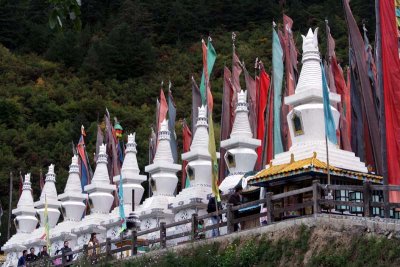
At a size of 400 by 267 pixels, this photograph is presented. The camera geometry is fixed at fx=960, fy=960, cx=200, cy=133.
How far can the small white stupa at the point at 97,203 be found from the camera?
3378cm

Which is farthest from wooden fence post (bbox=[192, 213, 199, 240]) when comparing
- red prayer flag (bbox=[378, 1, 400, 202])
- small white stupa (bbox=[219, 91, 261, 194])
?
red prayer flag (bbox=[378, 1, 400, 202])

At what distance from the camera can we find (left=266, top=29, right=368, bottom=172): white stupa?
23.4 meters

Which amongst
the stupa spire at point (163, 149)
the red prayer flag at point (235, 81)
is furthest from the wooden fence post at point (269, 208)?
the red prayer flag at point (235, 81)

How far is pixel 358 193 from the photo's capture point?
22125 millimetres

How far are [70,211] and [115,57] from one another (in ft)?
179

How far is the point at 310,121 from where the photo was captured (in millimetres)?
24516

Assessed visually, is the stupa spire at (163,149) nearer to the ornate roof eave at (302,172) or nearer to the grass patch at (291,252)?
the grass patch at (291,252)

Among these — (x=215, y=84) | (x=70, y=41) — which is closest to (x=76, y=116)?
(x=215, y=84)

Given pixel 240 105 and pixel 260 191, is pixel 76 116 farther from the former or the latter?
pixel 260 191

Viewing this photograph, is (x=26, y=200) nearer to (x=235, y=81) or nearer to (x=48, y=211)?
(x=48, y=211)

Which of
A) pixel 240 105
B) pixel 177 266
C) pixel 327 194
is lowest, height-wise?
pixel 177 266

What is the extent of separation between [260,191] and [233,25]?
241 ft

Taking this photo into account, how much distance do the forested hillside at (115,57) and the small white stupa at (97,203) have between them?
102 ft

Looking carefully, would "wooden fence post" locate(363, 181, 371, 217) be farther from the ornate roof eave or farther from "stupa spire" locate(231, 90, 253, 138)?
"stupa spire" locate(231, 90, 253, 138)
